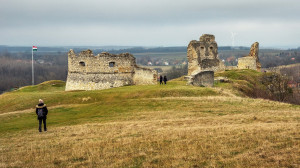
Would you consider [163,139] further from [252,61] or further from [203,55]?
[252,61]

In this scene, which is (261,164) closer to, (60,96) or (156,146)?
(156,146)

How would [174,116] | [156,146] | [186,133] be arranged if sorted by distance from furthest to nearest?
[174,116] → [186,133] → [156,146]

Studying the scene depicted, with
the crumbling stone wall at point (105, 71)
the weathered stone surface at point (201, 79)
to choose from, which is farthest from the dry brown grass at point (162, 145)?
the crumbling stone wall at point (105, 71)

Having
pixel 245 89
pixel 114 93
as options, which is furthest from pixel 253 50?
pixel 114 93

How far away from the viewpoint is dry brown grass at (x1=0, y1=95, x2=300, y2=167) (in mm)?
9781

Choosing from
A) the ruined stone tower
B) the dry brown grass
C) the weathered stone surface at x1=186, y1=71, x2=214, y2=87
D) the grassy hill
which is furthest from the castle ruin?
the dry brown grass

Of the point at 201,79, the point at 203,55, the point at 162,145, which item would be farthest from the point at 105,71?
the point at 162,145

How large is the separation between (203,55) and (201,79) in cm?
1821

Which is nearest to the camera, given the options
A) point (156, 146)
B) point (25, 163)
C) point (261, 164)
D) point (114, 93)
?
point (261, 164)

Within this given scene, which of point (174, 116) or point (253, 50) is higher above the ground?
point (253, 50)

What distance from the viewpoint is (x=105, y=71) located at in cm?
4166

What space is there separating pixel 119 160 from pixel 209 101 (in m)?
16.3

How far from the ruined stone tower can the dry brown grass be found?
35163 millimetres

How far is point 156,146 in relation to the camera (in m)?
11.8
